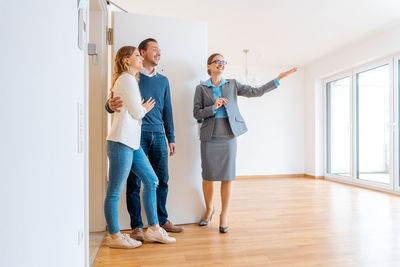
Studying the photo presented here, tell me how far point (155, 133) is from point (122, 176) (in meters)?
0.49

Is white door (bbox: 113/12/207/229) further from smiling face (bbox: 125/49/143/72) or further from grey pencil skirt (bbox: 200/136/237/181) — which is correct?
smiling face (bbox: 125/49/143/72)

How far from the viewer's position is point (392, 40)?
392 centimetres

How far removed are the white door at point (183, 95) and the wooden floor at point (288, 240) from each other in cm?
24

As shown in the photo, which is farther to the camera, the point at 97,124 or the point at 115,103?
the point at 97,124

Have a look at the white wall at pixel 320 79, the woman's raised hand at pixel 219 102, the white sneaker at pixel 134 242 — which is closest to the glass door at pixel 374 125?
the white wall at pixel 320 79

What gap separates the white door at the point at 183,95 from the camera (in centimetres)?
233

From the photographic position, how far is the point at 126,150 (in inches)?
67.5

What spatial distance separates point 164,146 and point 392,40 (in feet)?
12.4

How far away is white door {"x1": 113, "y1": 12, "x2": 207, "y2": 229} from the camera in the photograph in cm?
233

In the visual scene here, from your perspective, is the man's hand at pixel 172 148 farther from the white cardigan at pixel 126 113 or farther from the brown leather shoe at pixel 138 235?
the brown leather shoe at pixel 138 235

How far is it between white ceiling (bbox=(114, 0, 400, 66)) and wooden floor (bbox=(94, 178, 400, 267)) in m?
2.33

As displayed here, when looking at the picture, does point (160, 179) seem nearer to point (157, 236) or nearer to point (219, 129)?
point (157, 236)

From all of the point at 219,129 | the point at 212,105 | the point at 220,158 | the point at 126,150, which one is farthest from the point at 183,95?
the point at 126,150

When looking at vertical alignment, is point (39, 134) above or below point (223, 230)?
above
